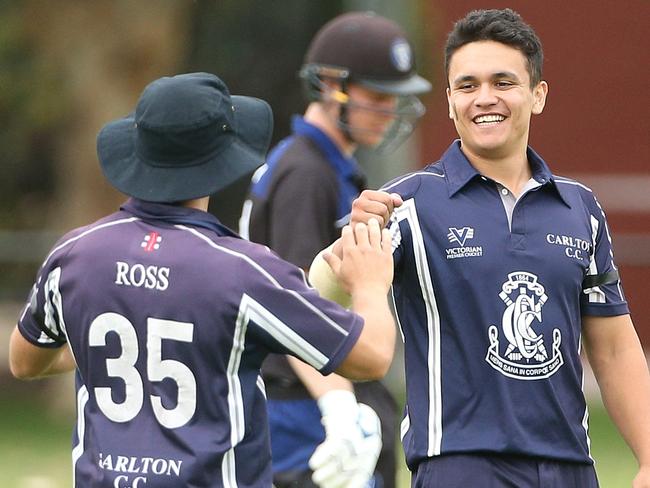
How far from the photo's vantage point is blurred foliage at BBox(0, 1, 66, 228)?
45.2ft

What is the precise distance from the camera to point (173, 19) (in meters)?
13.6

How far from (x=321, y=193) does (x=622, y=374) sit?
151 centimetres

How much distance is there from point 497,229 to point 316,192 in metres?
1.36

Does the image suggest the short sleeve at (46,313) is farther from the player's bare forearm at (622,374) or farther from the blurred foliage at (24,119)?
the blurred foliage at (24,119)

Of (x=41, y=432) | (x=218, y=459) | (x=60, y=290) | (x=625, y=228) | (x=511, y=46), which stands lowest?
(x=41, y=432)

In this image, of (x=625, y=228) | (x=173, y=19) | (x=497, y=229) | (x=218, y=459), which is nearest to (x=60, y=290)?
(x=218, y=459)

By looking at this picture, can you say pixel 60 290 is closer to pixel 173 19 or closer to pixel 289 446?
pixel 289 446

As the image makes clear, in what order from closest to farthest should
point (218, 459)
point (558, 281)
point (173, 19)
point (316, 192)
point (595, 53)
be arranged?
point (218, 459) → point (558, 281) → point (316, 192) → point (173, 19) → point (595, 53)

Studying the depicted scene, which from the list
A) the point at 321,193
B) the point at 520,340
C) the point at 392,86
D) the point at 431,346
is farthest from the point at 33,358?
the point at 392,86

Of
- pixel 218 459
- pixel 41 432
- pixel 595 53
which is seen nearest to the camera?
pixel 218 459

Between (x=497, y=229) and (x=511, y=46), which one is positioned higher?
(x=511, y=46)

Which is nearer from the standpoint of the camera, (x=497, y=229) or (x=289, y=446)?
(x=497, y=229)

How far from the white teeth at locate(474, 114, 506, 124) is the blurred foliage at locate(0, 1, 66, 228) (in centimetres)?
999

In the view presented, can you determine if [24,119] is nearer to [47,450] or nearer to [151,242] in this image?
[47,450]
